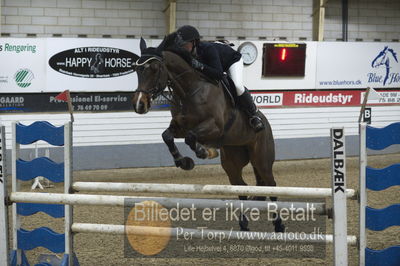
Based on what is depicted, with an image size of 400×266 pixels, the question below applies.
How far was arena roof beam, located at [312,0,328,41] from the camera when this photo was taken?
32.6ft

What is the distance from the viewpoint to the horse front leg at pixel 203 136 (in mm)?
4512

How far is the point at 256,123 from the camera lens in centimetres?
523

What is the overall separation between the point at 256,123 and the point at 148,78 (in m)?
1.29

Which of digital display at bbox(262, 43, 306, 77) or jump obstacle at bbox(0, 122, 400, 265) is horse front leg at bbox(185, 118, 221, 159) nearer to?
jump obstacle at bbox(0, 122, 400, 265)

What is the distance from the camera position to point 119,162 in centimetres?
909

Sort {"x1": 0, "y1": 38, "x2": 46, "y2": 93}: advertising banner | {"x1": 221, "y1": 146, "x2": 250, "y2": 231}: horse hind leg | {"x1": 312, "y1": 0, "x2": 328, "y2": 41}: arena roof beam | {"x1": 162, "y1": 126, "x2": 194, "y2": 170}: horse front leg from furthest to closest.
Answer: {"x1": 312, "y1": 0, "x2": 328, "y2": 41}: arena roof beam
{"x1": 0, "y1": 38, "x2": 46, "y2": 93}: advertising banner
{"x1": 221, "y1": 146, "x2": 250, "y2": 231}: horse hind leg
{"x1": 162, "y1": 126, "x2": 194, "y2": 170}: horse front leg

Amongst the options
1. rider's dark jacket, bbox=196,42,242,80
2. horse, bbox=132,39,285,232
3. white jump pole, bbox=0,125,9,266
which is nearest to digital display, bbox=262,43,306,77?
horse, bbox=132,39,285,232

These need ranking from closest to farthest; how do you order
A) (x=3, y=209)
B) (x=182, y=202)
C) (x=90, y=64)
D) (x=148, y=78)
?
(x=182, y=202) < (x=3, y=209) < (x=148, y=78) < (x=90, y=64)

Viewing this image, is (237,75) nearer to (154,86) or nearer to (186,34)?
(186,34)

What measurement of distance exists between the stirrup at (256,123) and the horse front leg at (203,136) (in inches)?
21.0

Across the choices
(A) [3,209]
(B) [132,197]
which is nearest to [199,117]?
(B) [132,197]

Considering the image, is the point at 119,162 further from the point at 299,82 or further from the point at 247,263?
the point at 247,263

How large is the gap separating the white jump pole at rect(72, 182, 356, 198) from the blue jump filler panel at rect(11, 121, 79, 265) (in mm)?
208

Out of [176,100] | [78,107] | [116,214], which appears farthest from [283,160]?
[176,100]
